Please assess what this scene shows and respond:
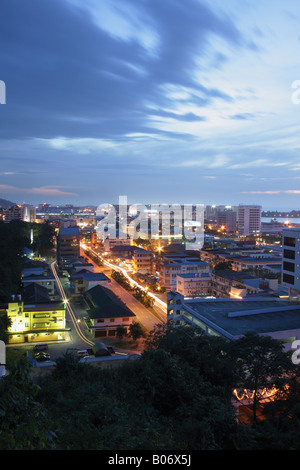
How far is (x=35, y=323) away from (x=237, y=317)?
4815 millimetres

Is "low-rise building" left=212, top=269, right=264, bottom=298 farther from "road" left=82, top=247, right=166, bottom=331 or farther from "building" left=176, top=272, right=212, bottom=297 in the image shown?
"road" left=82, top=247, right=166, bottom=331

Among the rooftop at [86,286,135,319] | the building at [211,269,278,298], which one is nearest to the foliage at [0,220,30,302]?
the rooftop at [86,286,135,319]

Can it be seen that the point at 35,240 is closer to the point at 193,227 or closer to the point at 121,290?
the point at 121,290

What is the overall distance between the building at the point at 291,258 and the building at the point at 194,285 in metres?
3.66

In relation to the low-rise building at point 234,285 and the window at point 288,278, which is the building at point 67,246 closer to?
the low-rise building at point 234,285

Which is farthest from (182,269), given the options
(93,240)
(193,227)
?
(193,227)

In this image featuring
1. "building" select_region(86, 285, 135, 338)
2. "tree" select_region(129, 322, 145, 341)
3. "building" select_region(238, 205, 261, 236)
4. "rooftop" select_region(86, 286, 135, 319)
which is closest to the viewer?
"tree" select_region(129, 322, 145, 341)

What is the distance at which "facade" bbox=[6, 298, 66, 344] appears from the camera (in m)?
8.23

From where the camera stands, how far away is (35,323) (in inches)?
332

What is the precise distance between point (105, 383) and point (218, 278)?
890 cm

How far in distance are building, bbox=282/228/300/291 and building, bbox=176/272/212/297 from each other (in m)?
3.66

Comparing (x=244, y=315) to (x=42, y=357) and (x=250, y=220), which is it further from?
(x=250, y=220)
